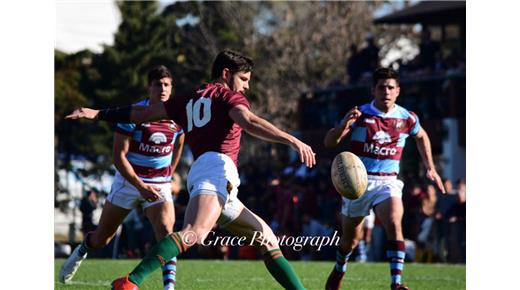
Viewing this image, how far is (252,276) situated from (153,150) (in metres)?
3.69

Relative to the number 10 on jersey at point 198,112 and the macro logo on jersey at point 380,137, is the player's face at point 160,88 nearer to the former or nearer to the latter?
the macro logo on jersey at point 380,137

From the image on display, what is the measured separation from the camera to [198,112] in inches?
328

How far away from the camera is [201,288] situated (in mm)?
11695

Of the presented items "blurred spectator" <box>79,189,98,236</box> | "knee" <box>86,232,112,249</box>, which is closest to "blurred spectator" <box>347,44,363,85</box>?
"blurred spectator" <box>79,189,98,236</box>

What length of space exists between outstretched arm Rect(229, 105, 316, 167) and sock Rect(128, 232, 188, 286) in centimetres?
97

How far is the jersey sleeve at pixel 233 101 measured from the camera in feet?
26.9

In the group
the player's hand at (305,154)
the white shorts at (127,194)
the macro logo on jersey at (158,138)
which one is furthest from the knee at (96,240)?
the player's hand at (305,154)

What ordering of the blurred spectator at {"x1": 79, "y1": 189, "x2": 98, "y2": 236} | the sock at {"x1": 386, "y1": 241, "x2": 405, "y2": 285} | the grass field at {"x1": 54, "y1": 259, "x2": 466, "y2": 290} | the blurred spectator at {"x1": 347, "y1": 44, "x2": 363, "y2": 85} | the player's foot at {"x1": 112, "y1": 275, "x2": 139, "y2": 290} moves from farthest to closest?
the blurred spectator at {"x1": 347, "y1": 44, "x2": 363, "y2": 85} < the blurred spectator at {"x1": 79, "y1": 189, "x2": 98, "y2": 236} < the grass field at {"x1": 54, "y1": 259, "x2": 466, "y2": 290} < the sock at {"x1": 386, "y1": 241, "x2": 405, "y2": 285} < the player's foot at {"x1": 112, "y1": 275, "x2": 139, "y2": 290}

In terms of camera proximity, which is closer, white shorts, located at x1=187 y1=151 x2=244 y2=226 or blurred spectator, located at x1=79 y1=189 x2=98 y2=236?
white shorts, located at x1=187 y1=151 x2=244 y2=226

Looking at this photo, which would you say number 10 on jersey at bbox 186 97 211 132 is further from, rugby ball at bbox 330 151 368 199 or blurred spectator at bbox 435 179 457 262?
blurred spectator at bbox 435 179 457 262

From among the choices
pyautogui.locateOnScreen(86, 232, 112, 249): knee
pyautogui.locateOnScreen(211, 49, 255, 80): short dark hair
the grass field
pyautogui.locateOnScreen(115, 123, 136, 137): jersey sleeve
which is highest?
pyautogui.locateOnScreen(211, 49, 255, 80): short dark hair

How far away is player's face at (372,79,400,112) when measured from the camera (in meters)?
10.8
